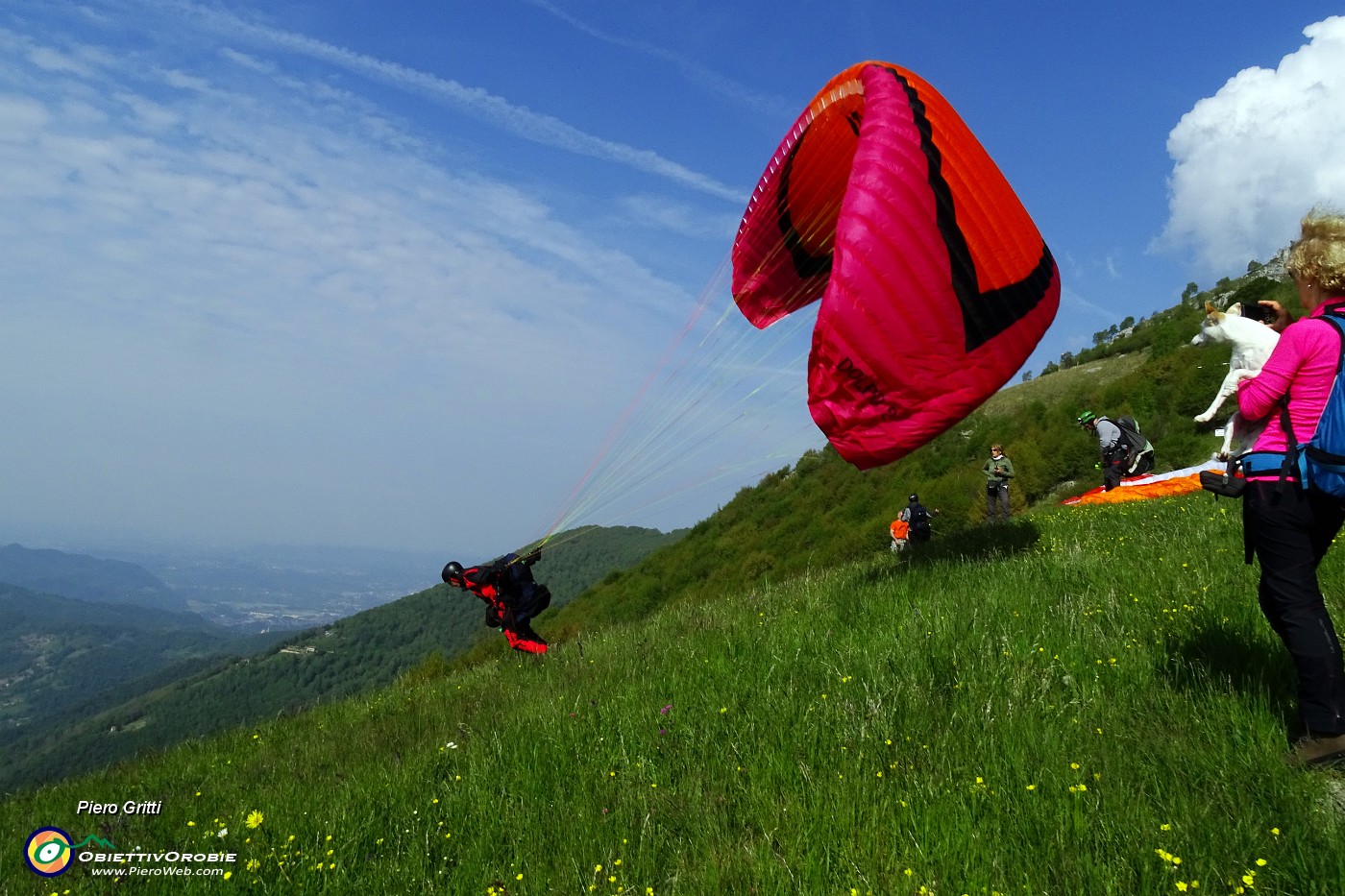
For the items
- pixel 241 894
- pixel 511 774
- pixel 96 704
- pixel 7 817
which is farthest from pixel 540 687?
pixel 96 704

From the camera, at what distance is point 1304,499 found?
104 inches

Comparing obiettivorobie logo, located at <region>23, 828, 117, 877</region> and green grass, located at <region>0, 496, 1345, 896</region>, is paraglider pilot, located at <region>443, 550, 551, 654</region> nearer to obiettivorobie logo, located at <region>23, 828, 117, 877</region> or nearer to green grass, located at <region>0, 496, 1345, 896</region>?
green grass, located at <region>0, 496, 1345, 896</region>

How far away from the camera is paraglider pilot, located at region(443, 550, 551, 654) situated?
844cm

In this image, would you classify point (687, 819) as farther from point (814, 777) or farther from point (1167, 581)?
point (1167, 581)

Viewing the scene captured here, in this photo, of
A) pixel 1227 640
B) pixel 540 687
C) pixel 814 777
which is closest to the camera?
pixel 814 777

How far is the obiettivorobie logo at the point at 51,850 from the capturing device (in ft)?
11.1

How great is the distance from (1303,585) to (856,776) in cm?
188

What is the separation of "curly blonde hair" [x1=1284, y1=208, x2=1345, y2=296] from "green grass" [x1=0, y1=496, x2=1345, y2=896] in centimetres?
171

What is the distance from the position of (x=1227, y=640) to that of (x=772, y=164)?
5.42 metres

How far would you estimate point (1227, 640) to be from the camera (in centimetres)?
354

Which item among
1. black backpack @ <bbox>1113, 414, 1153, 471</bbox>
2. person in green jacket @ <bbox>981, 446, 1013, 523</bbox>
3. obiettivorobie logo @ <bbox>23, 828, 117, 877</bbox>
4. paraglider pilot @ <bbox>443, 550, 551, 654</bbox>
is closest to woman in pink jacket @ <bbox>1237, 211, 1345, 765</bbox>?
obiettivorobie logo @ <bbox>23, 828, 117, 877</bbox>

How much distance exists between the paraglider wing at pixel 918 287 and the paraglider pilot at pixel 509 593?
16.0ft

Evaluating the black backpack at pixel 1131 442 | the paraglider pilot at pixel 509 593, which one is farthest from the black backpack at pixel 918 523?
the paraglider pilot at pixel 509 593

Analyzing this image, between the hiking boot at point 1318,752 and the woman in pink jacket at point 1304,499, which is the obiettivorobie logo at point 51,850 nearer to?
the hiking boot at point 1318,752
